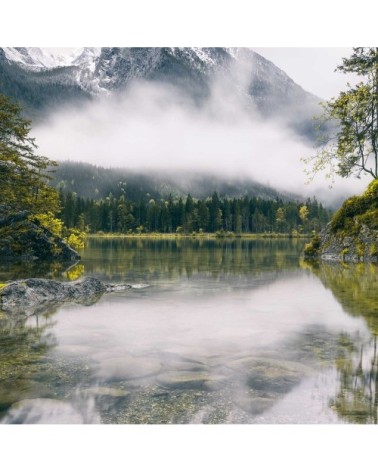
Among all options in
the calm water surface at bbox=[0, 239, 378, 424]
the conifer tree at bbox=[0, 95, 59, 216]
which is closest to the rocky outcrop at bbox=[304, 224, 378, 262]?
the calm water surface at bbox=[0, 239, 378, 424]

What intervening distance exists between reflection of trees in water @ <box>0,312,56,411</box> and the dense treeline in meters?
126

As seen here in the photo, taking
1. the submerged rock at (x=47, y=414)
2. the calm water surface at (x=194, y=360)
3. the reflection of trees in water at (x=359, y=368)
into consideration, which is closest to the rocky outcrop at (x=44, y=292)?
the calm water surface at (x=194, y=360)

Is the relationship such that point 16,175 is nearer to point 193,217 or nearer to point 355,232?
point 355,232

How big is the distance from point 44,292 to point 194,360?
8.82 meters

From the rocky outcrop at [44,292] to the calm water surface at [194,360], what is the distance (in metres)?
0.83

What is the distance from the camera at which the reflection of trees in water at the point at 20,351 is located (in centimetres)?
764

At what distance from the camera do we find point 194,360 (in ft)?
30.6

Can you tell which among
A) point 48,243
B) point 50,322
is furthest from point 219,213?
point 50,322

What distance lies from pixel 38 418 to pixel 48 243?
29.9m

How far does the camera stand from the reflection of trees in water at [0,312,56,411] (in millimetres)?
7637

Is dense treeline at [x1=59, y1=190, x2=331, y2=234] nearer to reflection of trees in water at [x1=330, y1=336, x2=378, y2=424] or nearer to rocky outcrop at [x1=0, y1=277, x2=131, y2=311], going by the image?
rocky outcrop at [x1=0, y1=277, x2=131, y2=311]

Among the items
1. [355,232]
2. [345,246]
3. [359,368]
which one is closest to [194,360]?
[359,368]

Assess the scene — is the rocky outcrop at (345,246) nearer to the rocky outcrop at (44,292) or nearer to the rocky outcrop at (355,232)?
the rocky outcrop at (355,232)

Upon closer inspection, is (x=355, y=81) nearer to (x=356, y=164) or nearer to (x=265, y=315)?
(x=356, y=164)
